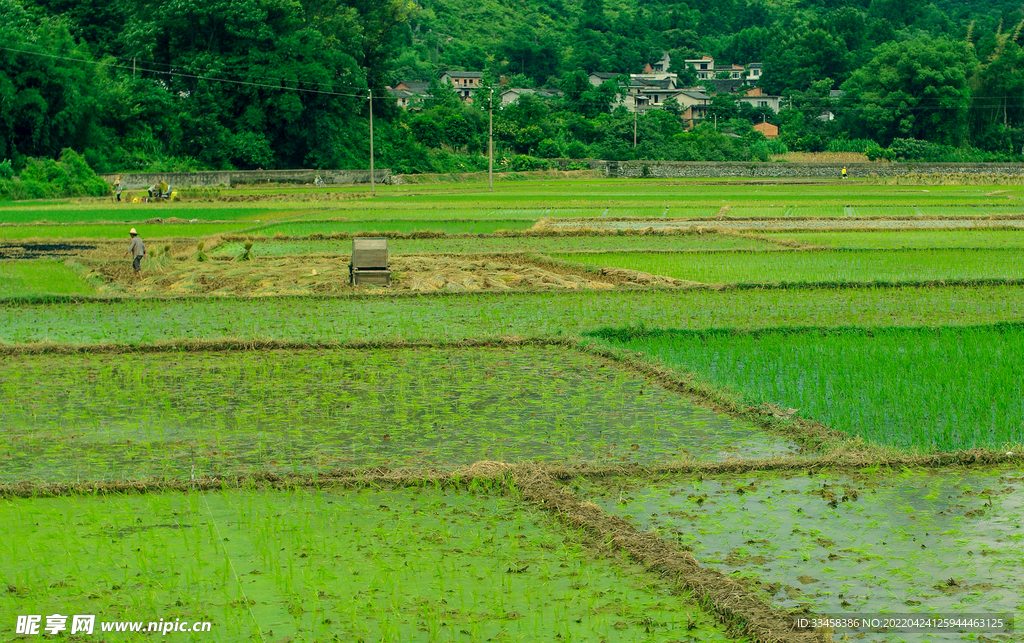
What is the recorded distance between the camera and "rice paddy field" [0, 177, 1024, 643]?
4.25 meters

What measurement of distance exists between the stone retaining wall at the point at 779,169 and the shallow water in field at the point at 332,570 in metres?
49.3

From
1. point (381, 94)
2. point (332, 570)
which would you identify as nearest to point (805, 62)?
point (381, 94)

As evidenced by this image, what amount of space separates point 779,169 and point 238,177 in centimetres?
2746

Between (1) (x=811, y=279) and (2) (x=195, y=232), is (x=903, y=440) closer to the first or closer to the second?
(1) (x=811, y=279)

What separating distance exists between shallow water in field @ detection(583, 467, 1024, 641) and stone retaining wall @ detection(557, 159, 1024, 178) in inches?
1890

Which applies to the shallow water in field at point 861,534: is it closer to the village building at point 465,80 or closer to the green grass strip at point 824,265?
the green grass strip at point 824,265

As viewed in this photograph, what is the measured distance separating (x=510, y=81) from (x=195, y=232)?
210 feet

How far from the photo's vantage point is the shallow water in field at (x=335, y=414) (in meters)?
6.43

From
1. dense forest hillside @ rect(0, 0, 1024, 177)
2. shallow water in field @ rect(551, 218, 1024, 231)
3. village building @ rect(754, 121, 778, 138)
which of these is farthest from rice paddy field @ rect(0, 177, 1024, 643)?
village building @ rect(754, 121, 778, 138)

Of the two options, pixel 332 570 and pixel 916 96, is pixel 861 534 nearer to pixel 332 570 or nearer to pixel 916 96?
pixel 332 570

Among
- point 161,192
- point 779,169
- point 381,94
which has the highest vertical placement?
point 381,94

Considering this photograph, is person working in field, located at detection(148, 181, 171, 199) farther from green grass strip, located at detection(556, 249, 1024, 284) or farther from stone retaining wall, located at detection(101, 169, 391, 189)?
green grass strip, located at detection(556, 249, 1024, 284)

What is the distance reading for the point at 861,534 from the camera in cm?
498

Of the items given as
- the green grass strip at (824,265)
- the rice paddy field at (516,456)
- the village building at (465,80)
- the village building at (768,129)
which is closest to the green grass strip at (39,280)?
the rice paddy field at (516,456)
